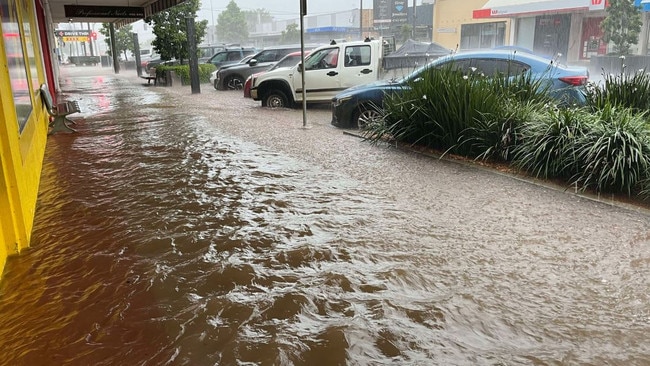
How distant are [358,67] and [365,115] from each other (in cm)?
330

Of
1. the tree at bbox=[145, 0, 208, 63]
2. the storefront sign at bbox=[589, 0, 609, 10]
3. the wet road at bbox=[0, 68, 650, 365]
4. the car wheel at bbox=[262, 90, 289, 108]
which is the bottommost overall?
the wet road at bbox=[0, 68, 650, 365]

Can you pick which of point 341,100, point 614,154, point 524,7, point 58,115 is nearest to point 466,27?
point 524,7

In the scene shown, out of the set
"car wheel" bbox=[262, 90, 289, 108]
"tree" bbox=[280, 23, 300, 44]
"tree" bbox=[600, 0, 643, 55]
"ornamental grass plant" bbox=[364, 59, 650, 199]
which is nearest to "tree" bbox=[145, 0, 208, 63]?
"car wheel" bbox=[262, 90, 289, 108]

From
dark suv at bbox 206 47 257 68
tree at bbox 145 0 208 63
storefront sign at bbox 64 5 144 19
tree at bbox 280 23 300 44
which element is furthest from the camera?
tree at bbox 280 23 300 44

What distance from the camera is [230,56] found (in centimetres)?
2447

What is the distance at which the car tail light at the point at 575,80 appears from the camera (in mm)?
8098

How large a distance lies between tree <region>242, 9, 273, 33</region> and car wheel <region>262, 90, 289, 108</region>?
297 ft

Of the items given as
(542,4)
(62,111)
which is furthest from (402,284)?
(542,4)

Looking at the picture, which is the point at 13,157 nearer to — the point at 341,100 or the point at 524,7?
the point at 341,100

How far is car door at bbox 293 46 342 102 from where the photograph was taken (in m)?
12.6

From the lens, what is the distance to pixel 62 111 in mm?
9820

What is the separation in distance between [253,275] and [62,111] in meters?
8.03

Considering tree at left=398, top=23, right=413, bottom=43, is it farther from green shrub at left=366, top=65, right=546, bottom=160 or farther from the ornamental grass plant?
green shrub at left=366, top=65, right=546, bottom=160

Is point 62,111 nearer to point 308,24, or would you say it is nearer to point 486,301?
point 486,301
